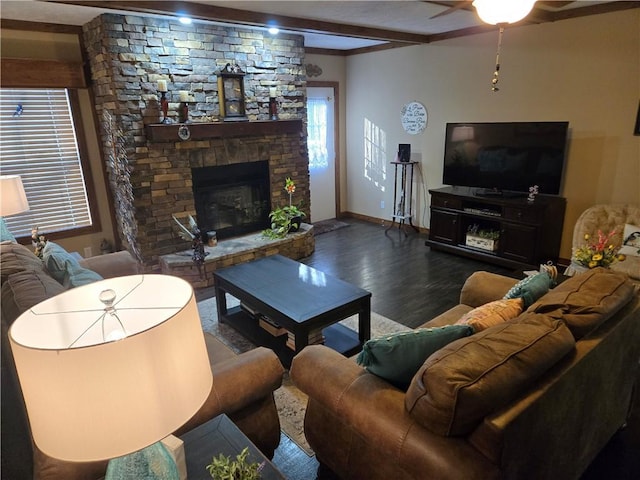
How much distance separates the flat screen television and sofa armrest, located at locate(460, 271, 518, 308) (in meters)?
2.23

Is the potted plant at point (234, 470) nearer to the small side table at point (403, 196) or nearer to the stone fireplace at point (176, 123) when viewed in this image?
the stone fireplace at point (176, 123)

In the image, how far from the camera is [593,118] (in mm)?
4141

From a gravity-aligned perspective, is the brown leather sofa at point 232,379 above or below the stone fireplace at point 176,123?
below

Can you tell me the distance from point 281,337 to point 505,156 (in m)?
3.25

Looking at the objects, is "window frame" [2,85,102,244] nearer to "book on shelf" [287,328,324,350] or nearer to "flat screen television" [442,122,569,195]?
"book on shelf" [287,328,324,350]

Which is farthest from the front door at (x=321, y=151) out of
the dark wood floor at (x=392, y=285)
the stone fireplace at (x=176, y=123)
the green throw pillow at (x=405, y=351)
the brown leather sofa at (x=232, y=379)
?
the green throw pillow at (x=405, y=351)

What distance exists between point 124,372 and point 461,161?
4829 millimetres

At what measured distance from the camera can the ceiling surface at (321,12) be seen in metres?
3.26

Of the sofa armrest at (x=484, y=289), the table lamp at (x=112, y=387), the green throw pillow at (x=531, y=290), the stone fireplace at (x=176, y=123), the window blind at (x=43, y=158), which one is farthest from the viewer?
the window blind at (x=43, y=158)

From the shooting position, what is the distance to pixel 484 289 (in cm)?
258

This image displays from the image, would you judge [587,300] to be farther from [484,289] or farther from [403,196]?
[403,196]

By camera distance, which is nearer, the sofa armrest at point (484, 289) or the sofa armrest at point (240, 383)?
the sofa armrest at point (240, 383)

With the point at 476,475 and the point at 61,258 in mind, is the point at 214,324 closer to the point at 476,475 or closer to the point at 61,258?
the point at 61,258

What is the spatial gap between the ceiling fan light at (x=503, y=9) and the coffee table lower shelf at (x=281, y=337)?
7.18ft
